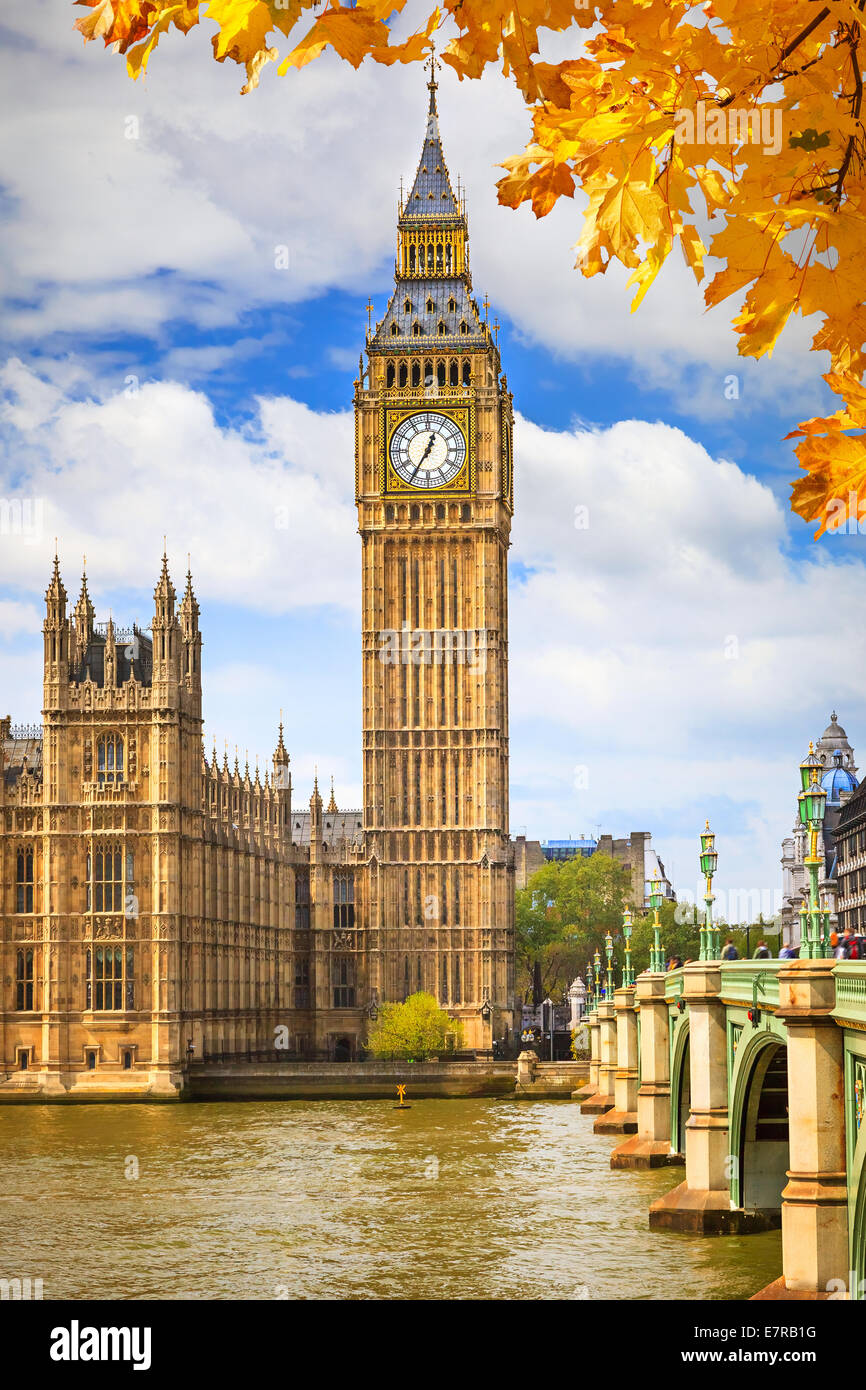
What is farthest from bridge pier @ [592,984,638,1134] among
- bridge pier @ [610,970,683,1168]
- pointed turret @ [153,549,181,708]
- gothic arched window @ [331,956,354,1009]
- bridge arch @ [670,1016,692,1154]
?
gothic arched window @ [331,956,354,1009]

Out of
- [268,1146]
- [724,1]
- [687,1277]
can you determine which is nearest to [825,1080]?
[687,1277]

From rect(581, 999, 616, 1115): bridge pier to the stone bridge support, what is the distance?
3086cm

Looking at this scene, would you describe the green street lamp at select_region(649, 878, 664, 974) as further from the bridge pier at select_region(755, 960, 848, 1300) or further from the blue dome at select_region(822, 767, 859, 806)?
the blue dome at select_region(822, 767, 859, 806)

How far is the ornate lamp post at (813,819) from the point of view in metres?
19.6

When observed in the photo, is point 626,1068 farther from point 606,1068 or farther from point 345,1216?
point 345,1216

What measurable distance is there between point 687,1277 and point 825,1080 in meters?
7.05

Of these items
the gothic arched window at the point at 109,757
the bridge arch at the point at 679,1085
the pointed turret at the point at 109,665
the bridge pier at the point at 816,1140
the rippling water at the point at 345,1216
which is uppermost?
the pointed turret at the point at 109,665

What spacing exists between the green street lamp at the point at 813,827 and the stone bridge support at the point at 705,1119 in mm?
9999

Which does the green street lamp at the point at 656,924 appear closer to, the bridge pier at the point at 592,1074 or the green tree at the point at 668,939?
the bridge pier at the point at 592,1074

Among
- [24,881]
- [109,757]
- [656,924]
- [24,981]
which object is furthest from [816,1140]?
[24,881]

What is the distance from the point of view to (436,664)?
93.8m

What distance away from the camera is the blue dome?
109 metres

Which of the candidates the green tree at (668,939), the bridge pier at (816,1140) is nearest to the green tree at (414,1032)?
the green tree at (668,939)
